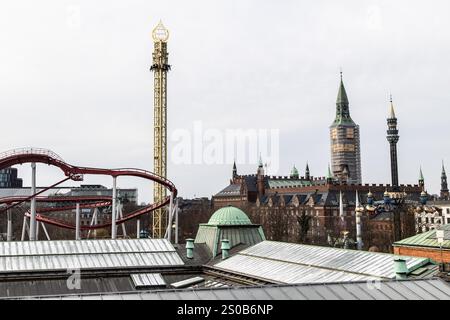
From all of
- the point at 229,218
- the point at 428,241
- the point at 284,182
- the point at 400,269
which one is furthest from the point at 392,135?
the point at 400,269

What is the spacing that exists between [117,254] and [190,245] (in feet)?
17.0

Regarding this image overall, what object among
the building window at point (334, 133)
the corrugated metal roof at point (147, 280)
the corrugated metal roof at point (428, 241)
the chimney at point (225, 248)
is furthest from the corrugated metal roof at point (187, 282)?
the building window at point (334, 133)

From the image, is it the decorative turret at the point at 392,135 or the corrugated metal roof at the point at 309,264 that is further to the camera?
the decorative turret at the point at 392,135

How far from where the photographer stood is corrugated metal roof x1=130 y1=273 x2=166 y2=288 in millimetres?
29422

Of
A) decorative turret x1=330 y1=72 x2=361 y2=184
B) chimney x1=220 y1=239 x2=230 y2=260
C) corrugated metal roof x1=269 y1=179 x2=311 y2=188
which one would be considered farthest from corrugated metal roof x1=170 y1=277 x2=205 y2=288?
decorative turret x1=330 y1=72 x2=361 y2=184

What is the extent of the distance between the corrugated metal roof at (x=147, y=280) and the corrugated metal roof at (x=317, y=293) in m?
15.5

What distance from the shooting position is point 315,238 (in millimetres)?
108062

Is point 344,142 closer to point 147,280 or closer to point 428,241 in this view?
point 428,241

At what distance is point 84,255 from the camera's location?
32.4 m

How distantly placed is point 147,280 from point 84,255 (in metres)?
5.10

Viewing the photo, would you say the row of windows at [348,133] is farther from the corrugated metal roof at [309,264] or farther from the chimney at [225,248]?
the corrugated metal roof at [309,264]

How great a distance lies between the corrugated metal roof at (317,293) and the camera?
14.0 meters

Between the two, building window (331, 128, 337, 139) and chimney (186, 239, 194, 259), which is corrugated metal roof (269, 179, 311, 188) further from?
chimney (186, 239, 194, 259)
